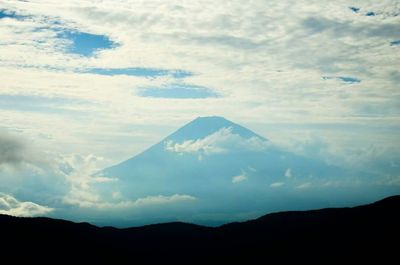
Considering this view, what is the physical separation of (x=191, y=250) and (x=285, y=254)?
3683 centimetres

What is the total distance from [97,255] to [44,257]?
18327mm

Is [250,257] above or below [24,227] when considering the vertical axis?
below

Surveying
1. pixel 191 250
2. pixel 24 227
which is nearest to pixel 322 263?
pixel 191 250

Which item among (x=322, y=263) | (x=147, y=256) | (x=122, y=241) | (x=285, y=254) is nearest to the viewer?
(x=322, y=263)

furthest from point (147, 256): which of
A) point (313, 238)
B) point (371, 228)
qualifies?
point (371, 228)

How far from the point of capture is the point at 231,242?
18938 centimetres

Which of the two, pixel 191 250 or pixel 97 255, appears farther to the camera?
pixel 191 250

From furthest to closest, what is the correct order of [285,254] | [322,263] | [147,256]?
[147,256]
[285,254]
[322,263]

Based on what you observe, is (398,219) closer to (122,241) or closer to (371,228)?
(371,228)

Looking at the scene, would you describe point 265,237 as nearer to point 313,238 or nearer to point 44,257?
point 313,238

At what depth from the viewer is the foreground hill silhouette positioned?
156 metres

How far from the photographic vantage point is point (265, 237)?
18800 cm

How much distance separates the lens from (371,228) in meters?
169

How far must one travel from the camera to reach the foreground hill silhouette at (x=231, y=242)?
511 feet
